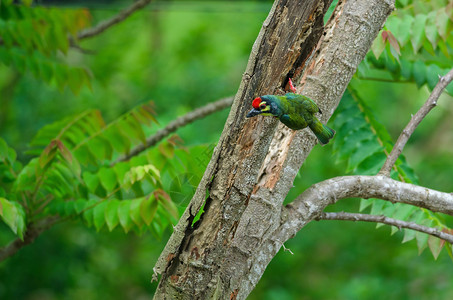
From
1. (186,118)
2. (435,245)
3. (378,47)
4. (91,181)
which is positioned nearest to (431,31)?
(378,47)

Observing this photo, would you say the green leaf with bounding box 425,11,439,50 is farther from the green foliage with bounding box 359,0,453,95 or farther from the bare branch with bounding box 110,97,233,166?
the bare branch with bounding box 110,97,233,166

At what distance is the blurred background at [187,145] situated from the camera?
13.1 feet

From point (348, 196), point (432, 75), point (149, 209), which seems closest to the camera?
point (348, 196)

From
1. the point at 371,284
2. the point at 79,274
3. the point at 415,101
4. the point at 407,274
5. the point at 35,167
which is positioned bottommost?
the point at 79,274

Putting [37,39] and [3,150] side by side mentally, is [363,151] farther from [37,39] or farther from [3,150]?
[37,39]

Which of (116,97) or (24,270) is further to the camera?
(116,97)

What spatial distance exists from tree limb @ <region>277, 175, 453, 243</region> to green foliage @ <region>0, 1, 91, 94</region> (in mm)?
1849

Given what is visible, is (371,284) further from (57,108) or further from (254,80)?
(57,108)

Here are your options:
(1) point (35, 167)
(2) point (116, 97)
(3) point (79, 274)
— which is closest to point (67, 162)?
(1) point (35, 167)

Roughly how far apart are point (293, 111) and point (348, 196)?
478 mm

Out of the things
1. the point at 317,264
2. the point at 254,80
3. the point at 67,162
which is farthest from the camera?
the point at 317,264

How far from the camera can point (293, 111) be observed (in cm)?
151

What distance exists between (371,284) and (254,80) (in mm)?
3417

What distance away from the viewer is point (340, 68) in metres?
1.72
